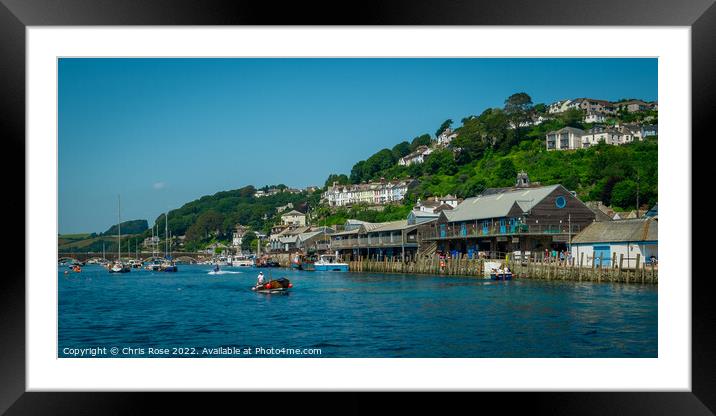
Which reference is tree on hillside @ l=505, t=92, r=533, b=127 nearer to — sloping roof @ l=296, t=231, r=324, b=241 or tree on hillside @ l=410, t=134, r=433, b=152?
tree on hillside @ l=410, t=134, r=433, b=152

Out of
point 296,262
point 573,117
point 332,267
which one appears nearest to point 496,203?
point 573,117

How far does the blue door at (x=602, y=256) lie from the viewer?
67.3ft

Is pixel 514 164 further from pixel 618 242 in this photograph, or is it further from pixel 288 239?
pixel 288 239

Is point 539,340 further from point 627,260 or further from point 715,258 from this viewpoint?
point 627,260

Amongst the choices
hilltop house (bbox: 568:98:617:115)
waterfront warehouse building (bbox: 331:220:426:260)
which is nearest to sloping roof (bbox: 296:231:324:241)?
waterfront warehouse building (bbox: 331:220:426:260)

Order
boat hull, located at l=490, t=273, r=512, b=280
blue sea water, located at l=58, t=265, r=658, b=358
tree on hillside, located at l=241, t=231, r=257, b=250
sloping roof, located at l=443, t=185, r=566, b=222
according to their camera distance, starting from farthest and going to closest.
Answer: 1. tree on hillside, located at l=241, t=231, r=257, b=250
2. boat hull, located at l=490, t=273, r=512, b=280
3. sloping roof, located at l=443, t=185, r=566, b=222
4. blue sea water, located at l=58, t=265, r=658, b=358

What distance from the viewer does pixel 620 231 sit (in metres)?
20.1

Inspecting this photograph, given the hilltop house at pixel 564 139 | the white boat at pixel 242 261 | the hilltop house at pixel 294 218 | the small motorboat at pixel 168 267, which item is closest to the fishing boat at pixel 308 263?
the white boat at pixel 242 261

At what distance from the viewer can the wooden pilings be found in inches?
757

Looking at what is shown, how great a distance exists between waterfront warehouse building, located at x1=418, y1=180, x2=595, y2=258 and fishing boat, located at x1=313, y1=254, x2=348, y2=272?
997 cm

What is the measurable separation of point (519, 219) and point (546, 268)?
1961 millimetres

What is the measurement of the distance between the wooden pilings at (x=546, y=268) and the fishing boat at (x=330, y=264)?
399 cm
